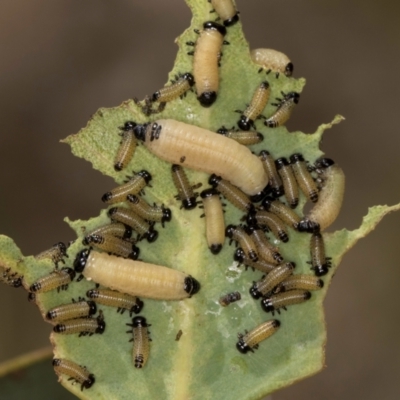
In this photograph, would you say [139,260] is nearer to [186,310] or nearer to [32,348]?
[186,310]

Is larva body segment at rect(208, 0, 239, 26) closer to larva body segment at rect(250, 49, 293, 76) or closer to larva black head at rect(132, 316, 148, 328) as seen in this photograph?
larva body segment at rect(250, 49, 293, 76)

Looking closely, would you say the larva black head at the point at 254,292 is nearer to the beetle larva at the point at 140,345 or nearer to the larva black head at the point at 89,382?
the beetle larva at the point at 140,345

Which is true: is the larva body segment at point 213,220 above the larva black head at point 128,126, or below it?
below

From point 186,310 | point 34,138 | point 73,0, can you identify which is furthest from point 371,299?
point 73,0

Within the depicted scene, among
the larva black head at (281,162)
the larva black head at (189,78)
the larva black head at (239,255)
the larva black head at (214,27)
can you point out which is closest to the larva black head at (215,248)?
the larva black head at (239,255)

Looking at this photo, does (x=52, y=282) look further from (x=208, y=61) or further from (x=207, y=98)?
(x=208, y=61)
